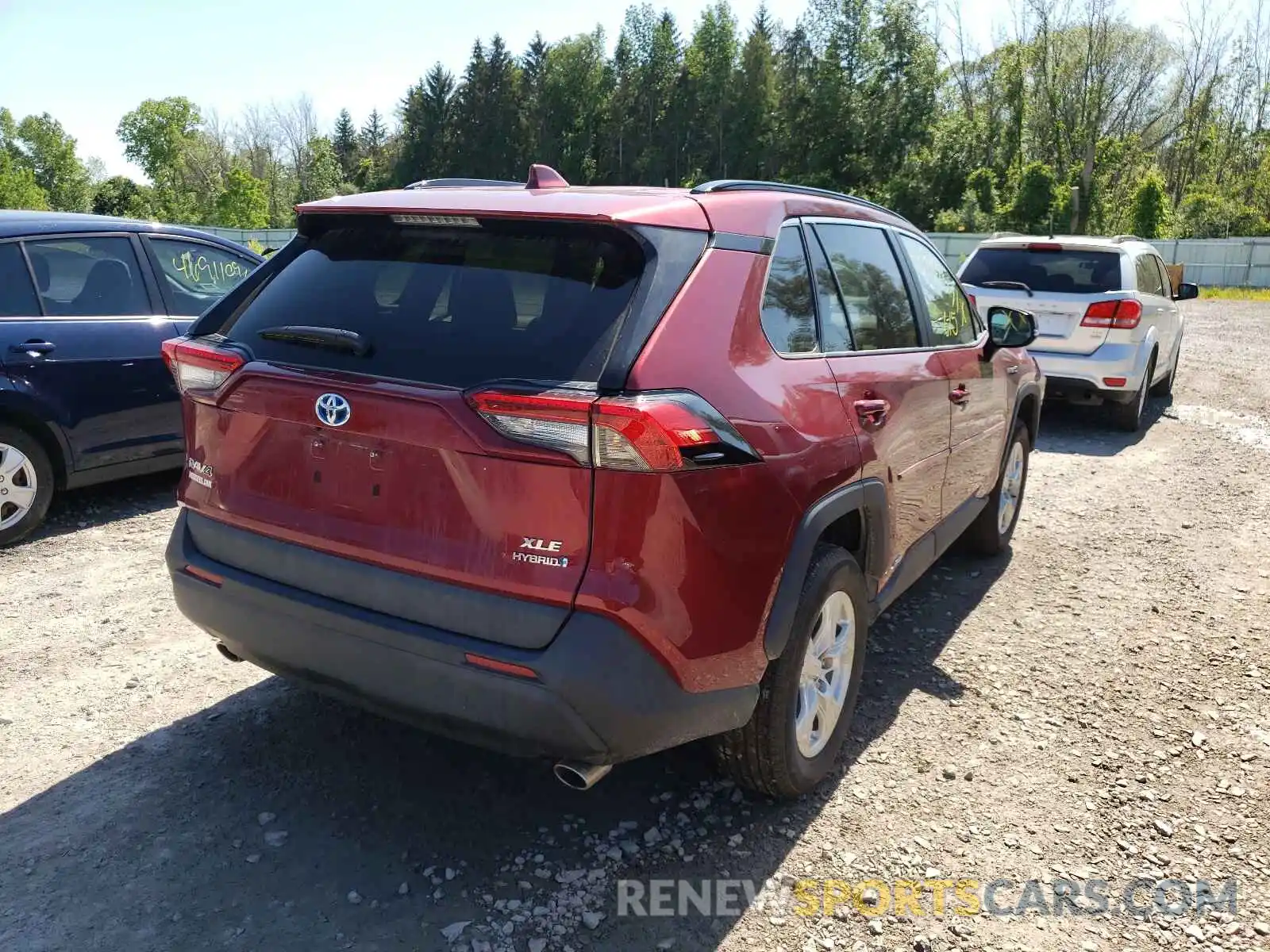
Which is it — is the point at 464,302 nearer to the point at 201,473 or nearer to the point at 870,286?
the point at 201,473

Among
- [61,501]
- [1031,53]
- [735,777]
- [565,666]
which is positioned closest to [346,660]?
[565,666]

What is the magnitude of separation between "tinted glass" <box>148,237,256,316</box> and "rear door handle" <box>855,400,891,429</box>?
450 centimetres

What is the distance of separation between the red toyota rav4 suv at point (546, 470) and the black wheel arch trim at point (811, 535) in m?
0.01

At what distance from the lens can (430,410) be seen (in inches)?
94.7

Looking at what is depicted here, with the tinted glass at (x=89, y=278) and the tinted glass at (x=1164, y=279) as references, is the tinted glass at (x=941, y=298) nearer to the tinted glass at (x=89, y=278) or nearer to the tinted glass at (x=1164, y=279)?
the tinted glass at (x=89, y=278)

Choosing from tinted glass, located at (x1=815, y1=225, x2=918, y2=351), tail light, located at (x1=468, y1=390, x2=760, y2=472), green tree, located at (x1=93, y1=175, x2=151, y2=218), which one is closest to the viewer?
tail light, located at (x1=468, y1=390, x2=760, y2=472)

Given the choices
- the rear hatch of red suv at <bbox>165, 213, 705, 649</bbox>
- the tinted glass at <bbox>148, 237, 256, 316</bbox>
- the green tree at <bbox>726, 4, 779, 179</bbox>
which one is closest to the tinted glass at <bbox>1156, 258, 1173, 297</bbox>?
the tinted glass at <bbox>148, 237, 256, 316</bbox>

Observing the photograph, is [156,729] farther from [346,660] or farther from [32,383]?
[32,383]

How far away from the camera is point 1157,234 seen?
38062 millimetres

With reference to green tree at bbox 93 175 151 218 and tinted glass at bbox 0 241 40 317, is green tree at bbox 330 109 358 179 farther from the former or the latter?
tinted glass at bbox 0 241 40 317

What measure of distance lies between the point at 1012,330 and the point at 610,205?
9.60 feet

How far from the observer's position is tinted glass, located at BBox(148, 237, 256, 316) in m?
6.23

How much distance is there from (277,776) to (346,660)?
0.89 meters

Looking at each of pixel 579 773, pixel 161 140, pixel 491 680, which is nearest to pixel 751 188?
pixel 491 680
